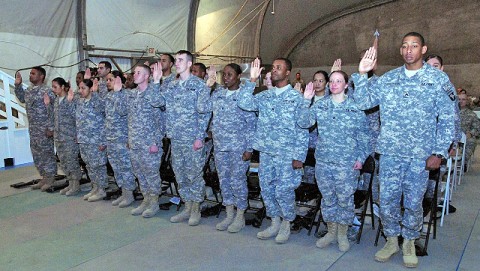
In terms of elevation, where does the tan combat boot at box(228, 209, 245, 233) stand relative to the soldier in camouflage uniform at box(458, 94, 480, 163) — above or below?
below

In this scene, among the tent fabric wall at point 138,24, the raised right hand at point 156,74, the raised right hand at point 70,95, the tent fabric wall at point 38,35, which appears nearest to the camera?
the raised right hand at point 156,74

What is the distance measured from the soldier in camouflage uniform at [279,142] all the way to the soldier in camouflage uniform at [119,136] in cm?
180

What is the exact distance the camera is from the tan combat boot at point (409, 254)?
125 inches

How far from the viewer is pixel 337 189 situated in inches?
136

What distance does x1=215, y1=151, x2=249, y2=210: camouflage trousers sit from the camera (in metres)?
3.99

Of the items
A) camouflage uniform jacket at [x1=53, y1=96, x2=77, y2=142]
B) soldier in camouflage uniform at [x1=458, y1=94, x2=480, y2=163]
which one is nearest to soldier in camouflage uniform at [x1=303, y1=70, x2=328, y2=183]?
soldier in camouflage uniform at [x1=458, y1=94, x2=480, y2=163]

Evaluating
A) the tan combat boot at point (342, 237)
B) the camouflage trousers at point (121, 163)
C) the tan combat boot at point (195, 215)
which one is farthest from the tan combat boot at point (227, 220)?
the camouflage trousers at point (121, 163)

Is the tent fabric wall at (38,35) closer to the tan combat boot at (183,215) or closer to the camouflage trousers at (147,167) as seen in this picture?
the camouflage trousers at (147,167)

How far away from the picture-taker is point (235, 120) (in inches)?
158

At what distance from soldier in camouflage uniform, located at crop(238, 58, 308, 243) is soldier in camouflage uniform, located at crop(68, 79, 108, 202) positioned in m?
2.30

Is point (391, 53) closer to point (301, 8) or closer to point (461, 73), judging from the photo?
point (461, 73)

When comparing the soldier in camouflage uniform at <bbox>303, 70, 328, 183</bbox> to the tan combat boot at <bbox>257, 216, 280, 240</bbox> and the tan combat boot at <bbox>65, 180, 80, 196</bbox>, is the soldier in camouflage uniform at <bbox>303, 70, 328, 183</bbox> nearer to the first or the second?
the tan combat boot at <bbox>257, 216, 280, 240</bbox>

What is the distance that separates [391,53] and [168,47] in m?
7.10

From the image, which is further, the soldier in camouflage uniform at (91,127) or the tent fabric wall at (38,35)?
the tent fabric wall at (38,35)
